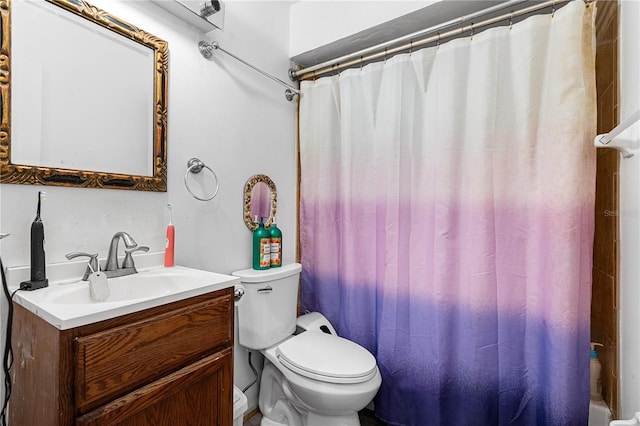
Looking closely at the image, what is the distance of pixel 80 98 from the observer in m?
1.06

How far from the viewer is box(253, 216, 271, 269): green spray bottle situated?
1.64 m

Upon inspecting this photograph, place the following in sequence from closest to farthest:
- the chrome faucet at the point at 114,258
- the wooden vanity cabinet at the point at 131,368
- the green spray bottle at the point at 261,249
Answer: the wooden vanity cabinet at the point at 131,368, the chrome faucet at the point at 114,258, the green spray bottle at the point at 261,249

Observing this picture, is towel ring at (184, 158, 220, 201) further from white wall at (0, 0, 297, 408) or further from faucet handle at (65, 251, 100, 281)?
faucet handle at (65, 251, 100, 281)

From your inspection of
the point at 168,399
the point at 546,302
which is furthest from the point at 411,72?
the point at 168,399

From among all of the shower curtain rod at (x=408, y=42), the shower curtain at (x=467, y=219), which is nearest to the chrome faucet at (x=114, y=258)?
the shower curtain at (x=467, y=219)

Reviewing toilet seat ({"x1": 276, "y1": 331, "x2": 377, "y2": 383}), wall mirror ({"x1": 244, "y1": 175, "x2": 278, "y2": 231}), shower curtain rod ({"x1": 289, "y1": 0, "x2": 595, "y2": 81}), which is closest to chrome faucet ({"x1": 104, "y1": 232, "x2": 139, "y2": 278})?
wall mirror ({"x1": 244, "y1": 175, "x2": 278, "y2": 231})

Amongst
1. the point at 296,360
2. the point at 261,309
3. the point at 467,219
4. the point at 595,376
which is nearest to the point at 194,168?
the point at 261,309

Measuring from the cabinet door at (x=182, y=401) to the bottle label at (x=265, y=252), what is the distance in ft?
2.06

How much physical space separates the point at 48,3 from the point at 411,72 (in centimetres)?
146

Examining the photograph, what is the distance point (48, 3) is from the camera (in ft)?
3.25

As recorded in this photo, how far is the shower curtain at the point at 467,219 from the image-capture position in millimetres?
1198

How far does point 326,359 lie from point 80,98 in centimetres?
139

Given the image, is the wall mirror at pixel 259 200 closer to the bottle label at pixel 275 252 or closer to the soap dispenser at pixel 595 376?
the bottle label at pixel 275 252

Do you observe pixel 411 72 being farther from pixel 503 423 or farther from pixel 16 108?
pixel 503 423
